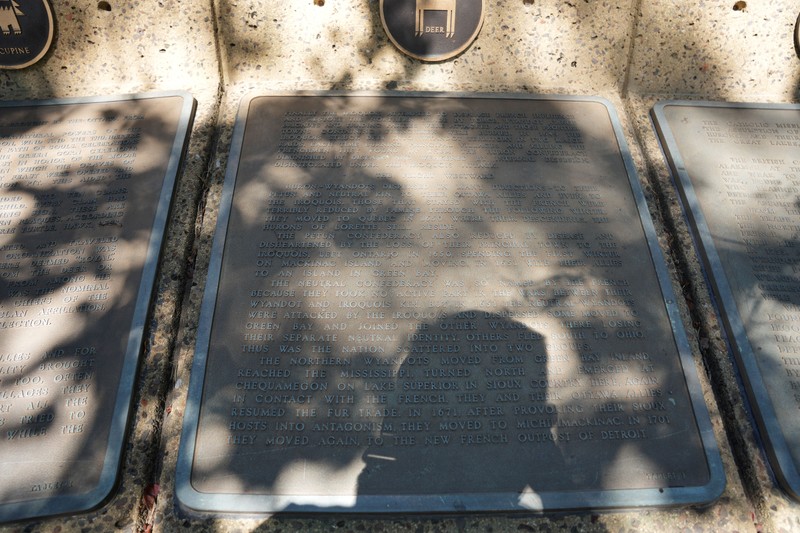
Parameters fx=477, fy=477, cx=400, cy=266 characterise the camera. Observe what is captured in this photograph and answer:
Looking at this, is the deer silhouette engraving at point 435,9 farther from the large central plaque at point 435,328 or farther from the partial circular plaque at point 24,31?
the partial circular plaque at point 24,31

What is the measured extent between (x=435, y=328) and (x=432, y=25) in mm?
1782

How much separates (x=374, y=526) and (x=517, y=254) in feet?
4.17

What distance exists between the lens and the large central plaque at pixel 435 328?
175cm

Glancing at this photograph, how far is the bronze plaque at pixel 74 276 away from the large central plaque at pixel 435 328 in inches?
12.7

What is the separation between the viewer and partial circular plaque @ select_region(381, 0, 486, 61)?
8.79ft

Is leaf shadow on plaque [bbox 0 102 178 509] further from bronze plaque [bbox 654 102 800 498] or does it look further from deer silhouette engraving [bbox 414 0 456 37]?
bronze plaque [bbox 654 102 800 498]

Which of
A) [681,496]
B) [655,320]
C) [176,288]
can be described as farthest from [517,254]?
[176,288]

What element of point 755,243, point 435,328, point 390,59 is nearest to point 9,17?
point 390,59

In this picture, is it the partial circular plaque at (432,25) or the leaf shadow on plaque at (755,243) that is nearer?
the leaf shadow on plaque at (755,243)

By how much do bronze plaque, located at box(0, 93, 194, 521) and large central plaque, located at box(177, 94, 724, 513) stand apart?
32 cm

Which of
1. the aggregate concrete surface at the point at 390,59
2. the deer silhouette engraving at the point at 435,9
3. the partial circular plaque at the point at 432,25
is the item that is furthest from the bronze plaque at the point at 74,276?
the deer silhouette engraving at the point at 435,9

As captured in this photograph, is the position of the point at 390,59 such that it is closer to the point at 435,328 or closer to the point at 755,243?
the point at 435,328

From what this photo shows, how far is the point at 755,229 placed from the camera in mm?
2275

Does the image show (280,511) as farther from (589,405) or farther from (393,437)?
(589,405)
